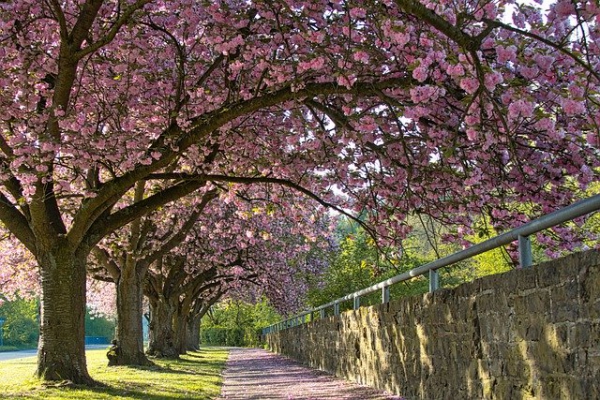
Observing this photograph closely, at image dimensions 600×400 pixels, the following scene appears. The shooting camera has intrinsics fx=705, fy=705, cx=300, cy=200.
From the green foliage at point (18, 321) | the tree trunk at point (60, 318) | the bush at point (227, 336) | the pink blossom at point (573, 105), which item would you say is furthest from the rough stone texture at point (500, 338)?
the green foliage at point (18, 321)

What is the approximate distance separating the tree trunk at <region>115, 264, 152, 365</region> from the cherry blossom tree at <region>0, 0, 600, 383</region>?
5671 millimetres

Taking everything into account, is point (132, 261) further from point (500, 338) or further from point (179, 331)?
point (500, 338)

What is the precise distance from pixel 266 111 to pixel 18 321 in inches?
2789

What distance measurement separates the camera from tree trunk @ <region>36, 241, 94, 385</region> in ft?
35.7

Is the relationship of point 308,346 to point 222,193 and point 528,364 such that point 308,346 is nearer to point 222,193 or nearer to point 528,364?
point 222,193

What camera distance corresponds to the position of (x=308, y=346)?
19219 millimetres

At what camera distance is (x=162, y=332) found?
25.1 metres

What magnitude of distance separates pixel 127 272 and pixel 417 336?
1123 centimetres

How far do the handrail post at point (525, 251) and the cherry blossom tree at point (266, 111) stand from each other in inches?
40.8

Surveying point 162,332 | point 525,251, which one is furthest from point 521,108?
point 162,332

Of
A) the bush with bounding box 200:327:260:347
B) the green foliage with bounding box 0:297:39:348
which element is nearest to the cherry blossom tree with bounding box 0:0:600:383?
the bush with bounding box 200:327:260:347

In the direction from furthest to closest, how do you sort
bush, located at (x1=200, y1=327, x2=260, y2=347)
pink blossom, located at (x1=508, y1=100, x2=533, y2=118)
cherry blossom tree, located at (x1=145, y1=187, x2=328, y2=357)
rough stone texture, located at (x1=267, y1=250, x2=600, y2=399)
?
bush, located at (x1=200, y1=327, x2=260, y2=347)
cherry blossom tree, located at (x1=145, y1=187, x2=328, y2=357)
pink blossom, located at (x1=508, y1=100, x2=533, y2=118)
rough stone texture, located at (x1=267, y1=250, x2=600, y2=399)

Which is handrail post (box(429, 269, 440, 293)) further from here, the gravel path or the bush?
the bush

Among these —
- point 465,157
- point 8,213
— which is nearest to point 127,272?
point 8,213
